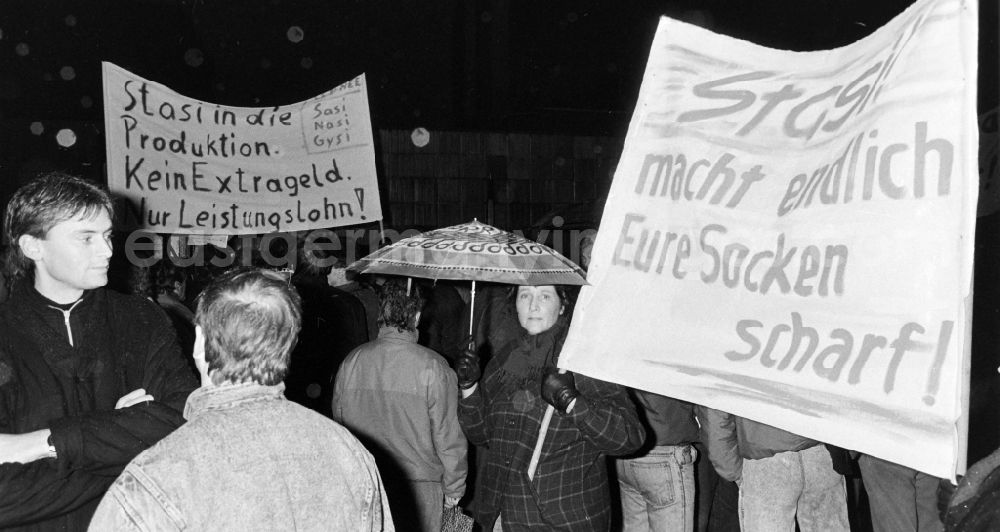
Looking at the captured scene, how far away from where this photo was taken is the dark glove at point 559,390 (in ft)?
11.8

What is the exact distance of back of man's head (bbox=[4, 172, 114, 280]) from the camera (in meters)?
2.60

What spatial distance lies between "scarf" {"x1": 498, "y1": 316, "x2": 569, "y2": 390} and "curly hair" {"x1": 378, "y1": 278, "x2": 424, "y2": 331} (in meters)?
0.74

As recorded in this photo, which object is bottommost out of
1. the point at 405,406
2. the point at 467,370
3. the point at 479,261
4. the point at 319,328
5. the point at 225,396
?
the point at 405,406

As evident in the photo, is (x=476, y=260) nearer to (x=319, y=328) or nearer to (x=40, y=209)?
(x=40, y=209)

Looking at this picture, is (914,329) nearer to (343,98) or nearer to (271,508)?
(271,508)

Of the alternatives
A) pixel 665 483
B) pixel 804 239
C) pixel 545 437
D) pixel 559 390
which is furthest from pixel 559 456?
Result: pixel 804 239

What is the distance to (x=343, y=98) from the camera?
7285 mm

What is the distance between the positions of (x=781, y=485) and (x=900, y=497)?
0.59m

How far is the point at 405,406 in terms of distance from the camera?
4684mm

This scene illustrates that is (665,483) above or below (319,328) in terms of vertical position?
below

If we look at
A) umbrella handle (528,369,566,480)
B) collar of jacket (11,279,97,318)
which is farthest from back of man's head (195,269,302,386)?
umbrella handle (528,369,566,480)

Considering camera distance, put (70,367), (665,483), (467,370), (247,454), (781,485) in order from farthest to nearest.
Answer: (665,483), (781,485), (467,370), (70,367), (247,454)

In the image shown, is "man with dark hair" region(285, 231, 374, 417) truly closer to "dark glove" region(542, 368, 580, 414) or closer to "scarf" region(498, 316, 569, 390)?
"scarf" region(498, 316, 569, 390)

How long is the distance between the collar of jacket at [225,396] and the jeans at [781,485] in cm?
299
